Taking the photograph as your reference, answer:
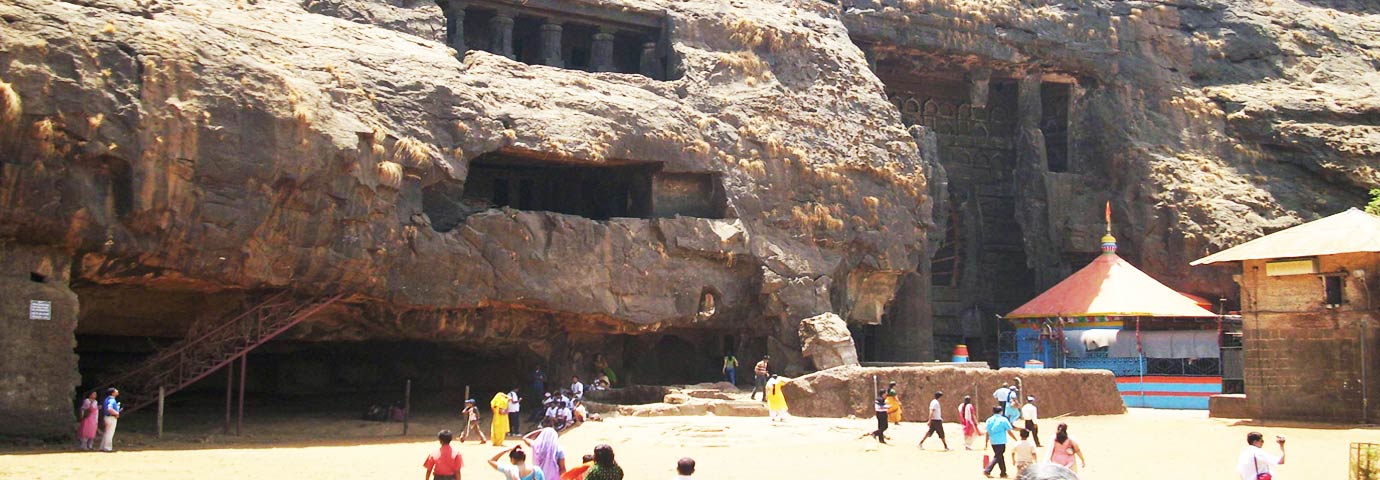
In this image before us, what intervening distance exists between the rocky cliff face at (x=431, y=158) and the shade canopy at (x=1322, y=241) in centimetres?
757

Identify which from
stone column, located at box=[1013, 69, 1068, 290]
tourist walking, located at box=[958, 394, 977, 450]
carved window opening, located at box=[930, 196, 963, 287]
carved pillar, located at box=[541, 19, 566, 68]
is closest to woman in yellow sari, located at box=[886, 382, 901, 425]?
tourist walking, located at box=[958, 394, 977, 450]

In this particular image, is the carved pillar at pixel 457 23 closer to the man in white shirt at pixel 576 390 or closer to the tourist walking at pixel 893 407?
the man in white shirt at pixel 576 390

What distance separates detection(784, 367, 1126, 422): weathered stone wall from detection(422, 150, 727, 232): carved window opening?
189 inches

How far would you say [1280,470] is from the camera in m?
20.2

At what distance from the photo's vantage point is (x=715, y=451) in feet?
74.0

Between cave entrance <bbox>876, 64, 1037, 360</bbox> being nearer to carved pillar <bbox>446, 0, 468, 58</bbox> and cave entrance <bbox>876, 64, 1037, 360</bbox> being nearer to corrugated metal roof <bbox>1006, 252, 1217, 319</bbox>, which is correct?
corrugated metal roof <bbox>1006, 252, 1217, 319</bbox>

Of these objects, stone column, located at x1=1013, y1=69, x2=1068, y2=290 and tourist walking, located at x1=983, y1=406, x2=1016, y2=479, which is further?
stone column, located at x1=1013, y1=69, x2=1068, y2=290

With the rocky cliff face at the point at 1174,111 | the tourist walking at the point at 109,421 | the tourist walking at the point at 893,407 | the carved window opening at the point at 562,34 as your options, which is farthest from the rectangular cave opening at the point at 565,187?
the tourist walking at the point at 109,421

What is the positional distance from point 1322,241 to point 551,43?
52.2 ft

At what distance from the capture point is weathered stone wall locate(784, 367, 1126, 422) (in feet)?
89.3

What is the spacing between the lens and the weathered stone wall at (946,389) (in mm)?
27219

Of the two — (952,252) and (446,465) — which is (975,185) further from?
(446,465)

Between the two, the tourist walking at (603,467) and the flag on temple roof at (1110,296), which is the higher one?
the flag on temple roof at (1110,296)

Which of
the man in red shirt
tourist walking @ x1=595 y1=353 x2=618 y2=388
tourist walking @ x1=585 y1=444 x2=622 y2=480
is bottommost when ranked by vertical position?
the man in red shirt
